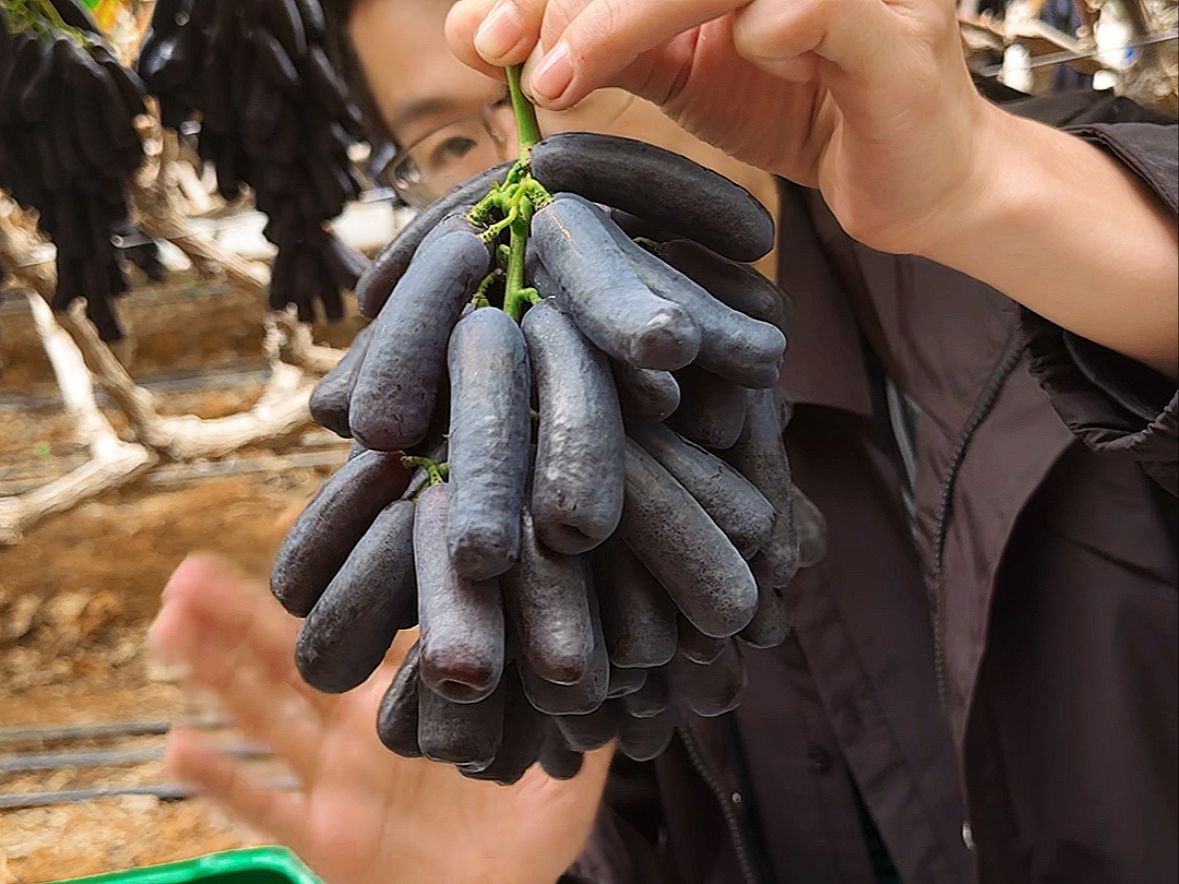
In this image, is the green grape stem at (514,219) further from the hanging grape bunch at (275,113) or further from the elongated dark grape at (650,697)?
the hanging grape bunch at (275,113)

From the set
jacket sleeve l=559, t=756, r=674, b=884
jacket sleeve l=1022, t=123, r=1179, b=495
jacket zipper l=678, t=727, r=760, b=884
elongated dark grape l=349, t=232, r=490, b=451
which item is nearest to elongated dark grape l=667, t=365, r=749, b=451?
elongated dark grape l=349, t=232, r=490, b=451

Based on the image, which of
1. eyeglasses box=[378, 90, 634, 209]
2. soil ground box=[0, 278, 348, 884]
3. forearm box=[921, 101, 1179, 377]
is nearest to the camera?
forearm box=[921, 101, 1179, 377]

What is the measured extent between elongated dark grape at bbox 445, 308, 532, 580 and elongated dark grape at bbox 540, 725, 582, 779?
18 centimetres

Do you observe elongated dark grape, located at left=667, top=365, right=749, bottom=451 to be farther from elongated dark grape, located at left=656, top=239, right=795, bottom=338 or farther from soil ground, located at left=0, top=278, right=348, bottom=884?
soil ground, located at left=0, top=278, right=348, bottom=884

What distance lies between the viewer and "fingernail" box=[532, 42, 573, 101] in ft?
1.38

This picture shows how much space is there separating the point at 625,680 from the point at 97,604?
0.63 metres

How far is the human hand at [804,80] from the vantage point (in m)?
0.42

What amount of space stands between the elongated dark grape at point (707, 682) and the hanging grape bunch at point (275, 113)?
0.60 m

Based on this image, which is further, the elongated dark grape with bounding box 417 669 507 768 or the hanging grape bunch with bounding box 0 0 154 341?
the hanging grape bunch with bounding box 0 0 154 341

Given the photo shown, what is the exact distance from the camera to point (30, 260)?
0.92 m

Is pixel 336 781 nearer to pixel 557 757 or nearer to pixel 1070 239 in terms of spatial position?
pixel 557 757

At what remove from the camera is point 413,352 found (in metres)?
0.38

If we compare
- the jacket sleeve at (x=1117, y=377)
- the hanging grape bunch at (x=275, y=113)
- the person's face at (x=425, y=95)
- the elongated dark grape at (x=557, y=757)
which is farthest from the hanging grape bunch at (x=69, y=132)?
the jacket sleeve at (x=1117, y=377)

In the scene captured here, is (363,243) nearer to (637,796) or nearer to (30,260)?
Result: (30,260)
